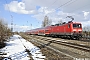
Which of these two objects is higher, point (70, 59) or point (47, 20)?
point (47, 20)

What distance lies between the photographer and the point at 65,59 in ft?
32.1

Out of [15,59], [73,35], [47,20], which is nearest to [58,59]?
[15,59]

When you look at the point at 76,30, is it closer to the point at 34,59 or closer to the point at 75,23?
the point at 75,23

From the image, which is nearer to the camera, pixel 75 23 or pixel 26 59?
pixel 26 59

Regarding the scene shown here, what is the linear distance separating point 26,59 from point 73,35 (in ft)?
65.3

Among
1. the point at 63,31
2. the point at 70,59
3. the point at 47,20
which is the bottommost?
the point at 70,59

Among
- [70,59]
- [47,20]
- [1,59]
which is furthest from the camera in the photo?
[47,20]

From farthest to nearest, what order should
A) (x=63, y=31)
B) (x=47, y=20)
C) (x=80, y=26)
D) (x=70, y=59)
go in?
(x=47, y=20), (x=63, y=31), (x=80, y=26), (x=70, y=59)

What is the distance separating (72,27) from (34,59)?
20.7m

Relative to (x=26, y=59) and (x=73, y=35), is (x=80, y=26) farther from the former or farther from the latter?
(x=26, y=59)

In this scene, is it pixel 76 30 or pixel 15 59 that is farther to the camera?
pixel 76 30

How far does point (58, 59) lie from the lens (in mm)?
9555

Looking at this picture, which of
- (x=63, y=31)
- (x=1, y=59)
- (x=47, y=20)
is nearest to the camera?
(x=1, y=59)

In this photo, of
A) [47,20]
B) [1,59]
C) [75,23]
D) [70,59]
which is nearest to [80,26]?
[75,23]
